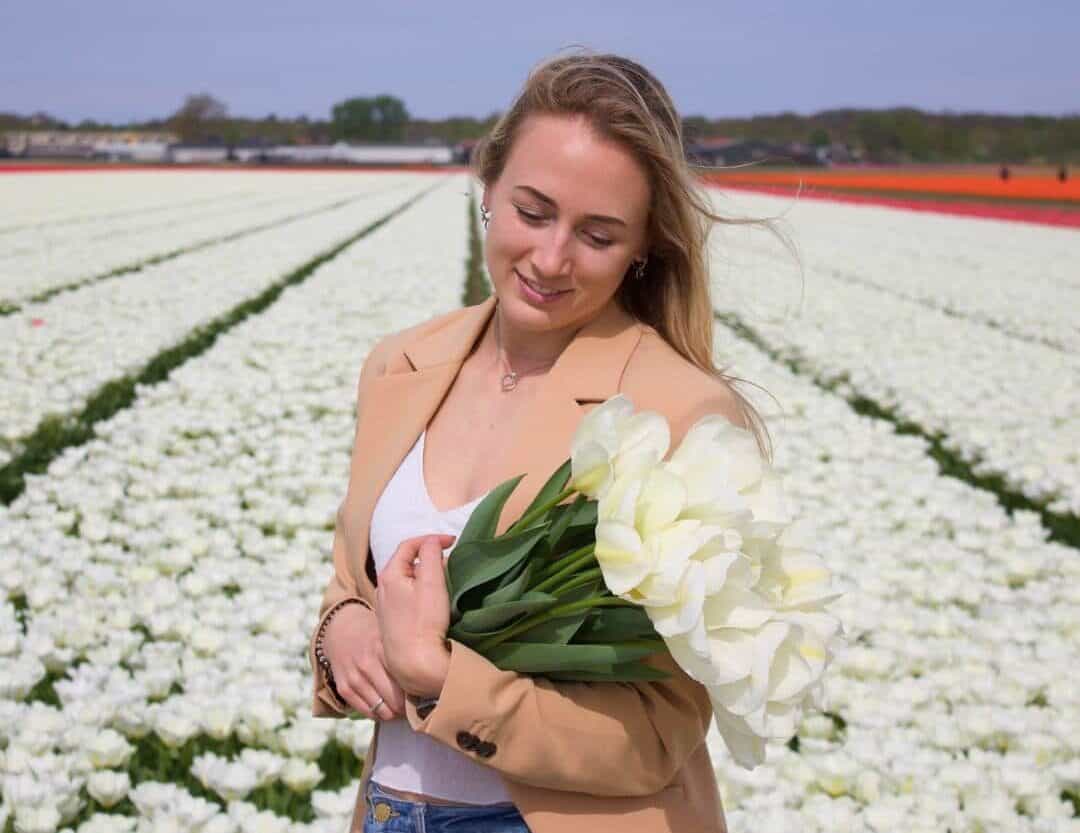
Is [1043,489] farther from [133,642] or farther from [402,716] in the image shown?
[402,716]

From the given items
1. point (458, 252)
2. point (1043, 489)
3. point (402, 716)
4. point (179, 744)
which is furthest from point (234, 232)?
point (402, 716)

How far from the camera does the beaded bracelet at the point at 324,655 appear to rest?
5.97 ft

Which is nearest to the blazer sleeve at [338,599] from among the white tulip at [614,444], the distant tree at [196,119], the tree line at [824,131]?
the white tulip at [614,444]

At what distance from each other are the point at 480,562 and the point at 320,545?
3288mm

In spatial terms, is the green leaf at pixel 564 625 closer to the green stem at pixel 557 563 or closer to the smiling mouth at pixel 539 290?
the green stem at pixel 557 563

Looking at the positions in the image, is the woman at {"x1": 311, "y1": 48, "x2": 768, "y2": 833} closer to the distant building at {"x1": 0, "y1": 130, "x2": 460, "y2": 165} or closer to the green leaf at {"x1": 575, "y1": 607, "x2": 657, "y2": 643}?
the green leaf at {"x1": 575, "y1": 607, "x2": 657, "y2": 643}

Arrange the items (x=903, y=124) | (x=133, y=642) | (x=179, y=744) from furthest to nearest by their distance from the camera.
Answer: (x=903, y=124) → (x=133, y=642) → (x=179, y=744)

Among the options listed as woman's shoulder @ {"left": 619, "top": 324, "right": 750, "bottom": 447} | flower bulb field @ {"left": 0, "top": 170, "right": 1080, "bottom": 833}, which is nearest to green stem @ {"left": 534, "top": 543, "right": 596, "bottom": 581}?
woman's shoulder @ {"left": 619, "top": 324, "right": 750, "bottom": 447}

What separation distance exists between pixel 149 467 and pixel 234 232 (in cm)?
1405

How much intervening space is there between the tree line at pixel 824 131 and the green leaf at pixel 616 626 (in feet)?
222

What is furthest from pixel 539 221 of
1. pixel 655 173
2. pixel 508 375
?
Result: pixel 508 375

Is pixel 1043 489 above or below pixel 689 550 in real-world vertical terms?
below

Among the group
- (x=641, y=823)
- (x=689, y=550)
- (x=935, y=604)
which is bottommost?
(x=935, y=604)

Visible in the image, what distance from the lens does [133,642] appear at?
356cm
